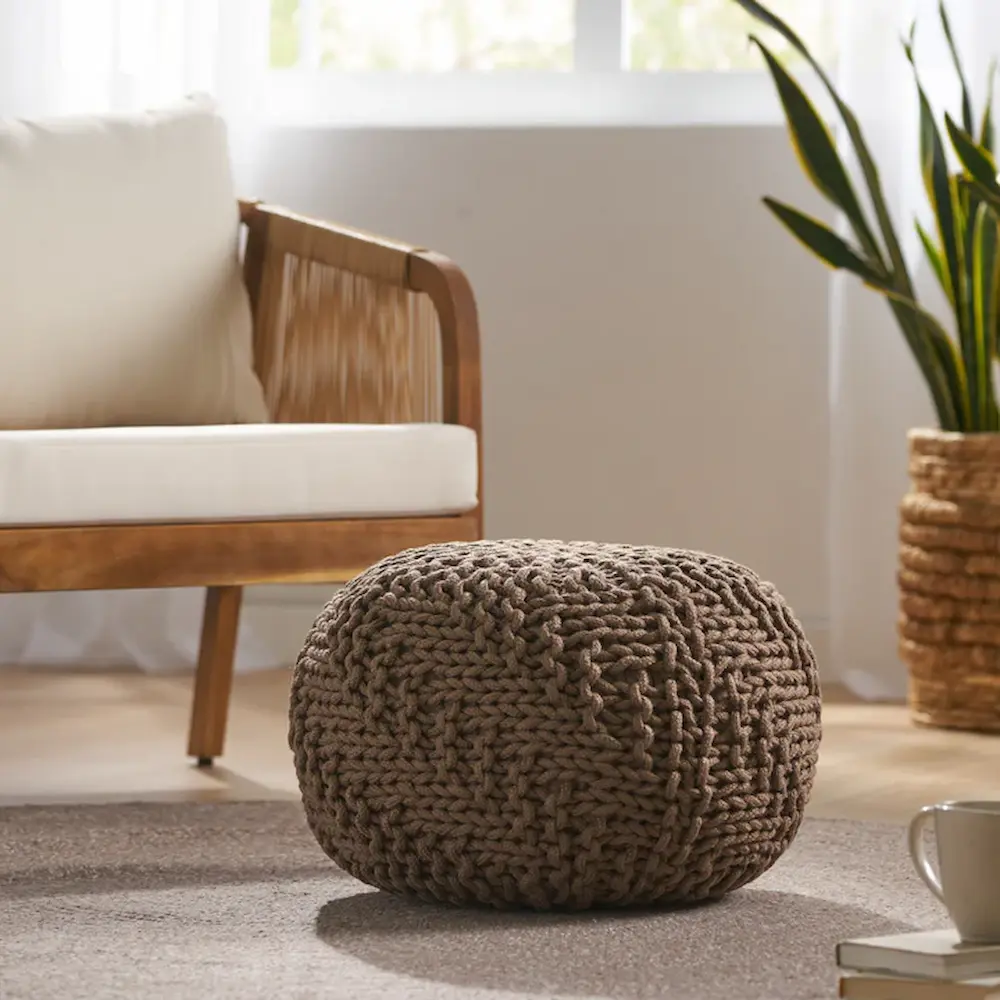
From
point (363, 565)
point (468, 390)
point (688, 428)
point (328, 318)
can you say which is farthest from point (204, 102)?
point (688, 428)

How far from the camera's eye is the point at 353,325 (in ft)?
7.00

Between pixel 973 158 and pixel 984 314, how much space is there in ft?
0.75

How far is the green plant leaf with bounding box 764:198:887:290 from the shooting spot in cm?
247

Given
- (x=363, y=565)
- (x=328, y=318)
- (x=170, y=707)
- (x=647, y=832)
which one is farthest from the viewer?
(x=170, y=707)

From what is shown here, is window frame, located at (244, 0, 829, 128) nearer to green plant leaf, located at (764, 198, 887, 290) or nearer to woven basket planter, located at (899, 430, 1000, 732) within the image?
green plant leaf, located at (764, 198, 887, 290)

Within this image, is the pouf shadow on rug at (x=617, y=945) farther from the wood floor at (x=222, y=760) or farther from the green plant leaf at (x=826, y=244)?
the green plant leaf at (x=826, y=244)

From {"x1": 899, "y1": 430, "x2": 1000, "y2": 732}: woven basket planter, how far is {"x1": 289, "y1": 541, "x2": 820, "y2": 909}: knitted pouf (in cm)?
109

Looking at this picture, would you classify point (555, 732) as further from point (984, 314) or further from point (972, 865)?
point (984, 314)

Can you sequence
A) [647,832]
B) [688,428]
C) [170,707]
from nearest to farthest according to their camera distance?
[647,832]
[170,707]
[688,428]

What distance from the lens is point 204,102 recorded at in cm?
230

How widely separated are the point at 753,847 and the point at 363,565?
58cm

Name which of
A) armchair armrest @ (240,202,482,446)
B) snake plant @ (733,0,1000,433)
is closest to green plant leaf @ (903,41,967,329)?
snake plant @ (733,0,1000,433)

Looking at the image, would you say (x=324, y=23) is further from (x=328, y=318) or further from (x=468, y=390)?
(x=468, y=390)

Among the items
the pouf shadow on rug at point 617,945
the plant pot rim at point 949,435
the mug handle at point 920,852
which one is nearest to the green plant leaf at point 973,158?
the plant pot rim at point 949,435
